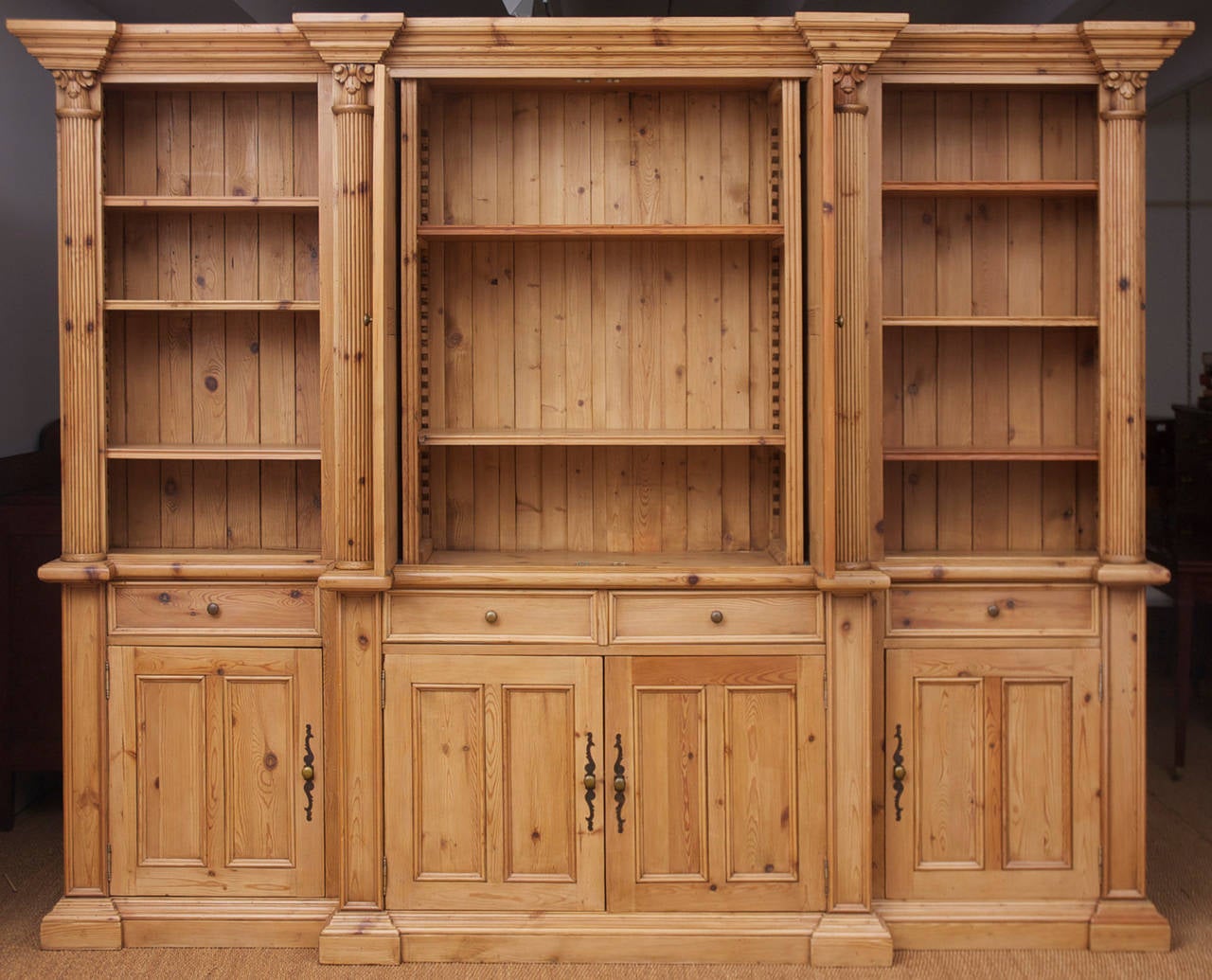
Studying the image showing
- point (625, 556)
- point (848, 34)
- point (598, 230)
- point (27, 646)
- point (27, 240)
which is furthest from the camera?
point (27, 240)

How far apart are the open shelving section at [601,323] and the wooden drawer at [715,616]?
0.75 ft

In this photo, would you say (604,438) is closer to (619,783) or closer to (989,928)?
(619,783)

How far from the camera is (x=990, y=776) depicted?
288 cm

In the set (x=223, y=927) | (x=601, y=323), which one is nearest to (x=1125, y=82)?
(x=601, y=323)

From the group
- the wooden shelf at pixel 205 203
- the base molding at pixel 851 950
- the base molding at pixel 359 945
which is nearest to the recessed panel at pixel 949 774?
the base molding at pixel 851 950

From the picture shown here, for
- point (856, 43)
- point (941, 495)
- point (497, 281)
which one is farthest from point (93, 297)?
point (941, 495)

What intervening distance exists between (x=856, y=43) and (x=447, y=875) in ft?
7.56

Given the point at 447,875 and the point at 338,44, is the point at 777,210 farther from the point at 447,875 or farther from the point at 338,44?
the point at 447,875

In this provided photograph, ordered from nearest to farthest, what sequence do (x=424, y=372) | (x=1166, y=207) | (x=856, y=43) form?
(x=856, y=43) < (x=424, y=372) < (x=1166, y=207)

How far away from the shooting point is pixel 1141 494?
288 cm

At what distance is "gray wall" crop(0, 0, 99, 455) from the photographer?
12.1ft

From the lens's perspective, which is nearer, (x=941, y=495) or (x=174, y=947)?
(x=174, y=947)

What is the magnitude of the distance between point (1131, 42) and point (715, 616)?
1759mm

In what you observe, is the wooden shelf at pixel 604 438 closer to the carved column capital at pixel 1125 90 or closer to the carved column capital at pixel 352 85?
the carved column capital at pixel 352 85
